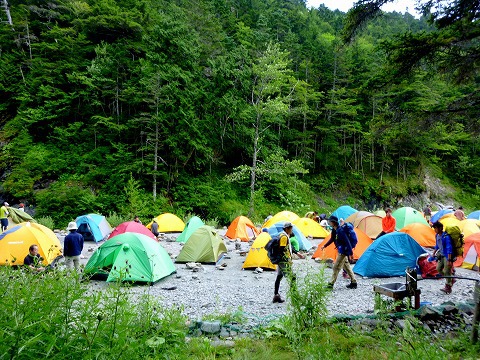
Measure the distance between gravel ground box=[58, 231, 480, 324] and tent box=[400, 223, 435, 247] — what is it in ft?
8.07

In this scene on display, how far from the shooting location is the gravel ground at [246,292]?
5.89m

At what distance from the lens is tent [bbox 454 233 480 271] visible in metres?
8.38

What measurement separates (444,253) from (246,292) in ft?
15.1

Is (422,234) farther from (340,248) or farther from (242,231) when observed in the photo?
(242,231)

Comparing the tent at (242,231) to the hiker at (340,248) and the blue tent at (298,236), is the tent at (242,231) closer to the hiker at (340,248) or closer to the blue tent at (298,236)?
the blue tent at (298,236)

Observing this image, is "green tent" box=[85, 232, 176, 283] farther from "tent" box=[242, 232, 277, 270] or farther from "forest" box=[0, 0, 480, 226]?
"forest" box=[0, 0, 480, 226]

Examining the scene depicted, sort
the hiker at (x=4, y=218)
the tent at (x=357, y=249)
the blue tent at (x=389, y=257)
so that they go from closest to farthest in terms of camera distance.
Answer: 1. the blue tent at (x=389, y=257)
2. the tent at (x=357, y=249)
3. the hiker at (x=4, y=218)

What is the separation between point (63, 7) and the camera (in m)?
23.6

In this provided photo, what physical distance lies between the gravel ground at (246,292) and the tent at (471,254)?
0.21m

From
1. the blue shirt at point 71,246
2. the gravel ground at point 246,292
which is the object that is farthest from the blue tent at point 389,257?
the blue shirt at point 71,246

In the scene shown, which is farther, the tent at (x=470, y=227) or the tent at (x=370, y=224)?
the tent at (x=370, y=224)

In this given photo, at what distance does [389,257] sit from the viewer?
7980 mm

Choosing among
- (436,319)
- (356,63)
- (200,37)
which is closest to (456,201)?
(356,63)

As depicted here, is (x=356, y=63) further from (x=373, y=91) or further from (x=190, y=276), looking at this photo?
(x=190, y=276)
